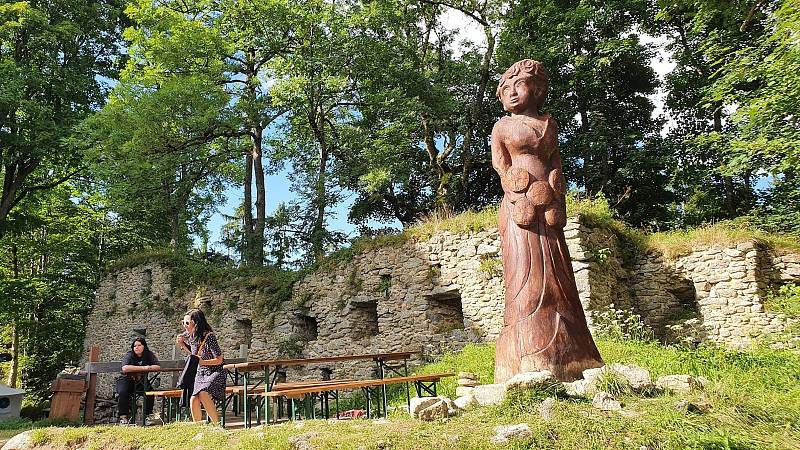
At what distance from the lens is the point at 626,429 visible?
12.2 feet

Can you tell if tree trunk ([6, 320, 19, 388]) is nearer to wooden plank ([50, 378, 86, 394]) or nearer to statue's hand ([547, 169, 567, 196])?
wooden plank ([50, 378, 86, 394])

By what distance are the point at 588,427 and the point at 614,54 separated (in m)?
14.0

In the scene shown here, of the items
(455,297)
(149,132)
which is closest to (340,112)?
(149,132)

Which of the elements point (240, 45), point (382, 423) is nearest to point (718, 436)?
point (382, 423)

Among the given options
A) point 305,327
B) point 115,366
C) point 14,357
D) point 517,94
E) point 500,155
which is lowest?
point 115,366

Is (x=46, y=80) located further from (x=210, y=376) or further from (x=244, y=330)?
(x=210, y=376)

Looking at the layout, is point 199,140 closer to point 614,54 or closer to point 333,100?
point 333,100

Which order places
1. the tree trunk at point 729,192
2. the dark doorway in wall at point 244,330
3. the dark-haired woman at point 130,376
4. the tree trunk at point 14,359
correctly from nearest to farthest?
the dark-haired woman at point 130,376 < the dark doorway in wall at point 244,330 < the tree trunk at point 729,192 < the tree trunk at point 14,359

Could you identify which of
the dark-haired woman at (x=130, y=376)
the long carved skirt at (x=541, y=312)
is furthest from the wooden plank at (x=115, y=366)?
the long carved skirt at (x=541, y=312)

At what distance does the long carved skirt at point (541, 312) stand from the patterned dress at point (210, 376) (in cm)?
287

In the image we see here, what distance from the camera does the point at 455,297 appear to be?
1109cm

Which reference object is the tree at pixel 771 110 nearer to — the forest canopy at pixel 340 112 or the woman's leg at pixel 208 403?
the forest canopy at pixel 340 112

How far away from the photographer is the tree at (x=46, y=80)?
1616 cm

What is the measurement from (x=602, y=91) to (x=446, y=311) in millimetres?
9174
